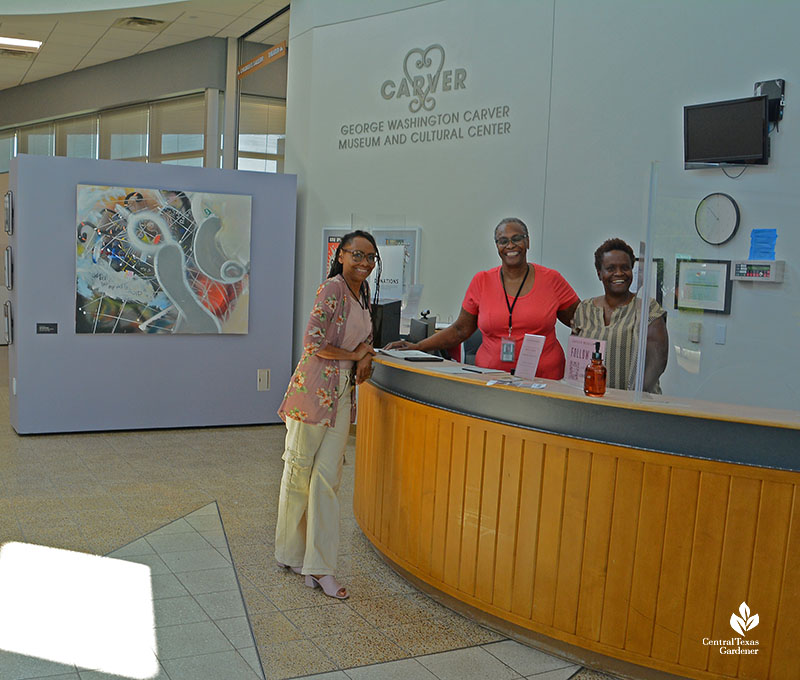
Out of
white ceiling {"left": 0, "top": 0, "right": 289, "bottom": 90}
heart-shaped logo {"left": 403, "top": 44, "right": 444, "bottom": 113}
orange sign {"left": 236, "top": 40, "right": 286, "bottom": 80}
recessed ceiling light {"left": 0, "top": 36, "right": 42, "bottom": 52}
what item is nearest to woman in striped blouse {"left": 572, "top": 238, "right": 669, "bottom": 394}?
heart-shaped logo {"left": 403, "top": 44, "right": 444, "bottom": 113}

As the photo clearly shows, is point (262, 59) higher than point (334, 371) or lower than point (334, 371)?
higher

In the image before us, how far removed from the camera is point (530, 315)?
14.4 ft

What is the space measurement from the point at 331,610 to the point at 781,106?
12.4ft

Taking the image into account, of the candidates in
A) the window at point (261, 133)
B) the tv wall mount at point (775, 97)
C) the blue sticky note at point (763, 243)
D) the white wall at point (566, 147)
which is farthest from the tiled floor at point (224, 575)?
the window at point (261, 133)

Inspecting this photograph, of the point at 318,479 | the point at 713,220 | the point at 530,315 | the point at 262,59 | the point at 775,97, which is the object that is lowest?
the point at 318,479

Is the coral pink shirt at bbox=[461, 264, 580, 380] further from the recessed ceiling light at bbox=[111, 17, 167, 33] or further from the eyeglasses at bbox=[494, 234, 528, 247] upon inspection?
the recessed ceiling light at bbox=[111, 17, 167, 33]

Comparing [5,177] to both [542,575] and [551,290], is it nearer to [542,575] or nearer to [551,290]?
[551,290]

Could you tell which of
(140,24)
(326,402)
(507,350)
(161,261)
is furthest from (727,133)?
(140,24)

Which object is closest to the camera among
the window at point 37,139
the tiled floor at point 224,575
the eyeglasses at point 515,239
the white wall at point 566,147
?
the tiled floor at point 224,575

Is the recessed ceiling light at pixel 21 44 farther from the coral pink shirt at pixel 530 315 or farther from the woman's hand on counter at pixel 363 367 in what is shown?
the woman's hand on counter at pixel 363 367

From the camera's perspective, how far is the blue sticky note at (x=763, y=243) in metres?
4.17

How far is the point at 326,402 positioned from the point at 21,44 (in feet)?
32.3

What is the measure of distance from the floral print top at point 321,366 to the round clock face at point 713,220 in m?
1.62

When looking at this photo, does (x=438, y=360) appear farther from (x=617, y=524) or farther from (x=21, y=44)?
(x=21, y=44)
